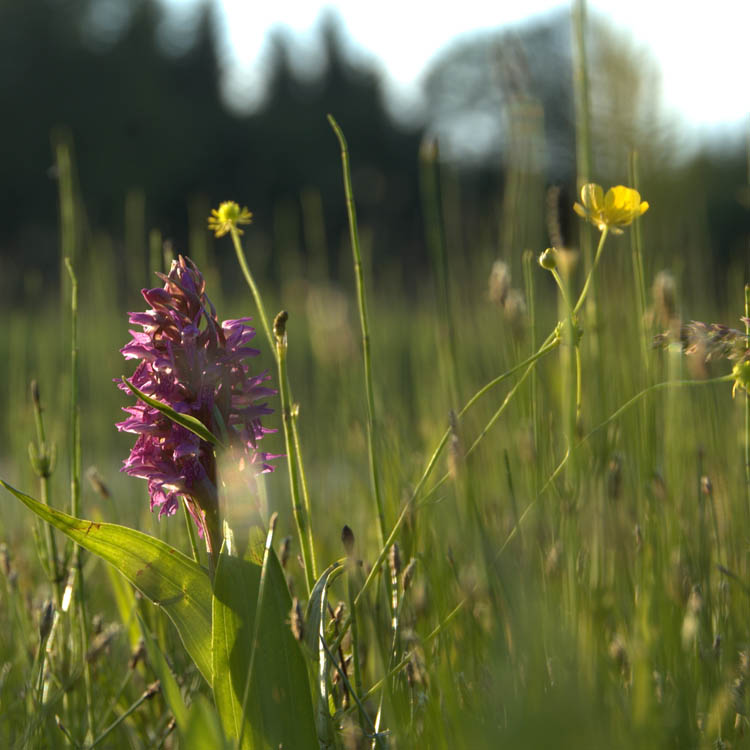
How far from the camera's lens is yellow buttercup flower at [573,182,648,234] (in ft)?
2.18

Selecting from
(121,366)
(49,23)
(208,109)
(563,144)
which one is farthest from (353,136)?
(121,366)

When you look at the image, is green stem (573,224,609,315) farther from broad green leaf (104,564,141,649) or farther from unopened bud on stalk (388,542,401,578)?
broad green leaf (104,564,141,649)

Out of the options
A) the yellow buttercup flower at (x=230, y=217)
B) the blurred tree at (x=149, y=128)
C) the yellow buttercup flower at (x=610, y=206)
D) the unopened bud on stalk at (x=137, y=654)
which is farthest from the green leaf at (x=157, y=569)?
the blurred tree at (x=149, y=128)

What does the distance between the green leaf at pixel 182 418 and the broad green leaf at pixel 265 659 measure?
3.4 inches

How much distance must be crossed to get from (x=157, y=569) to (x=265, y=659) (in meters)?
0.10

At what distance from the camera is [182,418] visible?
63 centimetres

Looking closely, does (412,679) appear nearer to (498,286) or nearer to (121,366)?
(498,286)

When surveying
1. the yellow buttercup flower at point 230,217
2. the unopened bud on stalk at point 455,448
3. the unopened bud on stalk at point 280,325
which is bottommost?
the unopened bud on stalk at point 455,448

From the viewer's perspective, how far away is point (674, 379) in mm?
663

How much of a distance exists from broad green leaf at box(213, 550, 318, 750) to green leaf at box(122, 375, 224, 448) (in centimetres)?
9

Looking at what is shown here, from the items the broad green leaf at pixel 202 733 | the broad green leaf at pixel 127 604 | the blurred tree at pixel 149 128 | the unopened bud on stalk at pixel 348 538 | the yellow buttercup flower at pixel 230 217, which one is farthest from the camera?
the blurred tree at pixel 149 128

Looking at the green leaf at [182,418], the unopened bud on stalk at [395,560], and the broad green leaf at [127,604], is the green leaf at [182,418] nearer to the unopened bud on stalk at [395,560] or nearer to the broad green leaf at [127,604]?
the unopened bud on stalk at [395,560]

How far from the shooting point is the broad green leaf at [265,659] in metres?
0.64

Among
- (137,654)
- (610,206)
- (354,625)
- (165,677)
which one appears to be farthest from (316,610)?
(610,206)
